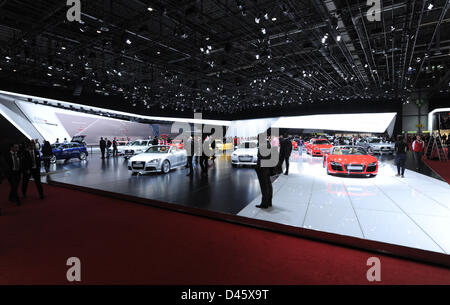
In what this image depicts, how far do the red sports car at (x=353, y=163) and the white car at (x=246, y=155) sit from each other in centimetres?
305

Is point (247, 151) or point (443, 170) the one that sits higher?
point (247, 151)

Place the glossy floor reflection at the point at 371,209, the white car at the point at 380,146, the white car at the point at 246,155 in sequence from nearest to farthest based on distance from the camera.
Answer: the glossy floor reflection at the point at 371,209 < the white car at the point at 246,155 < the white car at the point at 380,146

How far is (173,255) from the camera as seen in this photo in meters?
2.56

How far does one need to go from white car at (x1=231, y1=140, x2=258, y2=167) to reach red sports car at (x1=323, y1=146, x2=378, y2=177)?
3046 mm

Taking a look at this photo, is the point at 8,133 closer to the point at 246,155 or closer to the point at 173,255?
the point at 246,155

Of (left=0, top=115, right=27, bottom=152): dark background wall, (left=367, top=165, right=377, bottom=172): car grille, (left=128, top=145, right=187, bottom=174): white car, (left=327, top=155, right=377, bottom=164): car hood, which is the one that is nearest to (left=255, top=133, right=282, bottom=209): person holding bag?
(left=327, top=155, right=377, bottom=164): car hood

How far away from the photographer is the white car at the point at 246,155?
9.41 m

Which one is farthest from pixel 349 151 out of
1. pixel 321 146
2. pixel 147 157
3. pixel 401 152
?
pixel 147 157

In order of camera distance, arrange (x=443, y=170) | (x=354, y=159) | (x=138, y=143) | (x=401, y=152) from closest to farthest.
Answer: (x=354, y=159)
(x=401, y=152)
(x=443, y=170)
(x=138, y=143)

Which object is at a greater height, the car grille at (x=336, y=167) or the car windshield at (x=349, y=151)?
the car windshield at (x=349, y=151)

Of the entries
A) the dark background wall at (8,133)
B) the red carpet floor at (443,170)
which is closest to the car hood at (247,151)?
the red carpet floor at (443,170)

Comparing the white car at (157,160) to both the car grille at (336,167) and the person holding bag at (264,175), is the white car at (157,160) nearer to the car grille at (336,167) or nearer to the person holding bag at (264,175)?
the person holding bag at (264,175)

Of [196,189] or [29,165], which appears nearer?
[29,165]

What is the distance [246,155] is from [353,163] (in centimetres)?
409
